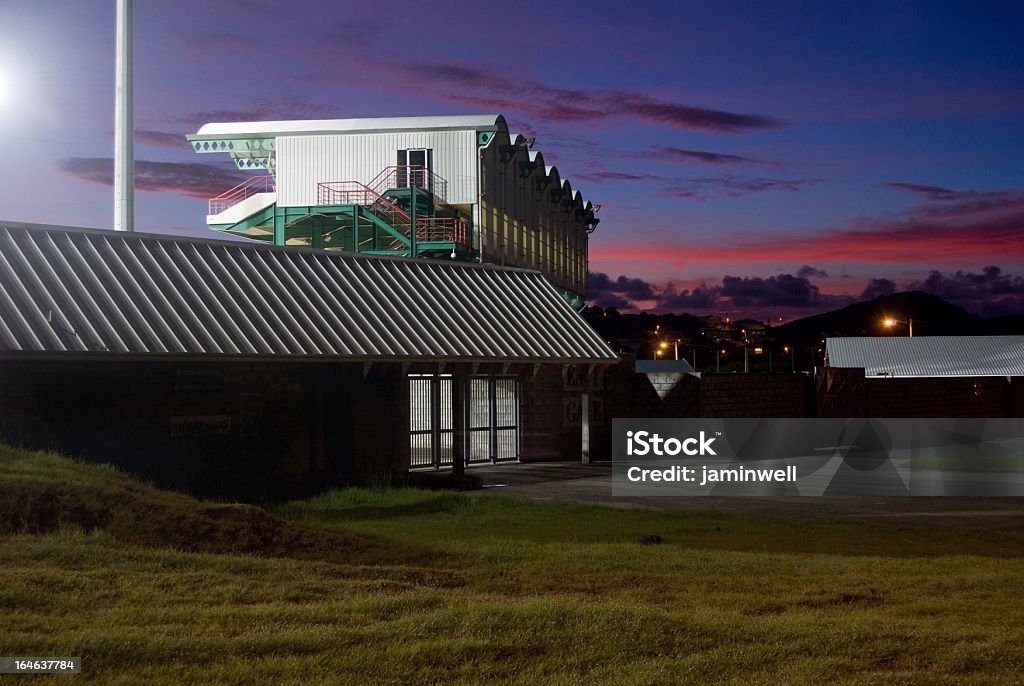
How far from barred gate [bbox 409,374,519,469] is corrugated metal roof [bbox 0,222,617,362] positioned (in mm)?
2135

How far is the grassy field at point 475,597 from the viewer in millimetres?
7629

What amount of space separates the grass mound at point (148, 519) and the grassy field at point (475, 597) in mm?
38

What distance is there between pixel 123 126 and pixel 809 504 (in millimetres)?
19531

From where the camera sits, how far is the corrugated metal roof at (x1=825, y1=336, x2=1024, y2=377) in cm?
6844

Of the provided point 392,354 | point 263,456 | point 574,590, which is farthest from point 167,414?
point 574,590

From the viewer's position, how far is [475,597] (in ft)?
32.7

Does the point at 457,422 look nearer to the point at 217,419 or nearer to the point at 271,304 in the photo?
the point at 271,304

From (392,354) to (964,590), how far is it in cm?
1345

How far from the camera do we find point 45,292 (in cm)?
1862

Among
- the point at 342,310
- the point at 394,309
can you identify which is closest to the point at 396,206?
the point at 394,309

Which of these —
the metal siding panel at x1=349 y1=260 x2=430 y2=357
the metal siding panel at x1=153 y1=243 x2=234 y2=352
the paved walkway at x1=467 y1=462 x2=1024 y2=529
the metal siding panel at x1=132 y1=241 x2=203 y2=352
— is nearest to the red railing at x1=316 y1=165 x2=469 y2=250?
the metal siding panel at x1=349 y1=260 x2=430 y2=357

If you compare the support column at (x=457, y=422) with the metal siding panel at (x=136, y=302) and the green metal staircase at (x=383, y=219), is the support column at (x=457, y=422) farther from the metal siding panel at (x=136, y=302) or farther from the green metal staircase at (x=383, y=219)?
the green metal staircase at (x=383, y=219)

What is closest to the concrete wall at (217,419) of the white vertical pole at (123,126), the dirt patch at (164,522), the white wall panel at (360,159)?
the dirt patch at (164,522)

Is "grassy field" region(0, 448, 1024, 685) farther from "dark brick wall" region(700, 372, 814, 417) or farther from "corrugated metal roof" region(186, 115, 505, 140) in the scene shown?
"corrugated metal roof" region(186, 115, 505, 140)
